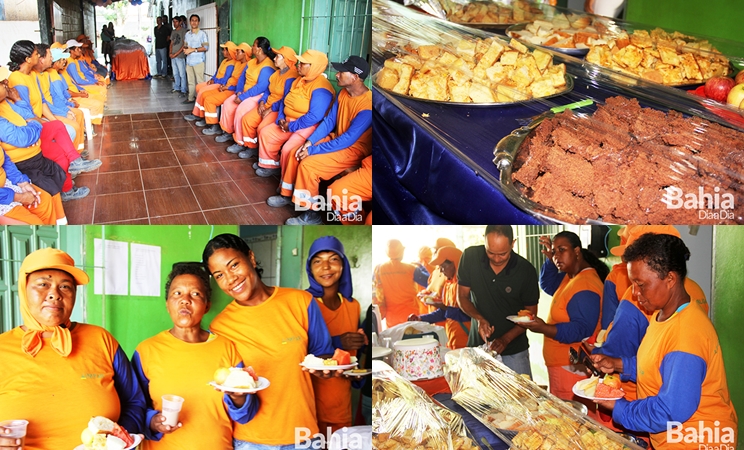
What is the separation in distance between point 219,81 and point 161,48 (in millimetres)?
231

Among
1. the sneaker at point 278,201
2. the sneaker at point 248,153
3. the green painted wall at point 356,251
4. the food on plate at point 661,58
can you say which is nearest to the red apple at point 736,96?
the food on plate at point 661,58

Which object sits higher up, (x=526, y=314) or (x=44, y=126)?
(x=44, y=126)

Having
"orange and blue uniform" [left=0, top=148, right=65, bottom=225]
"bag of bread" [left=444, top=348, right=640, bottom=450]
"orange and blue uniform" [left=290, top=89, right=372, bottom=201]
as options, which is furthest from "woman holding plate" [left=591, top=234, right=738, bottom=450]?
"orange and blue uniform" [left=0, top=148, right=65, bottom=225]

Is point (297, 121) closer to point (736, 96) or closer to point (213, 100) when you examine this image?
point (213, 100)

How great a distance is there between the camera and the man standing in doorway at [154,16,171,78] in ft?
7.55

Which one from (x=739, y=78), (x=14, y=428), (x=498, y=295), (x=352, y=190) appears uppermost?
(x=739, y=78)

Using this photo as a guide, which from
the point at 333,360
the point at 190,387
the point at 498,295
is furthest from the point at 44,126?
the point at 498,295

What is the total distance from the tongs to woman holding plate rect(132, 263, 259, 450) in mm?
1302

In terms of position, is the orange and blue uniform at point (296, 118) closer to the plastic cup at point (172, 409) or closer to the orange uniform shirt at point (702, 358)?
the plastic cup at point (172, 409)

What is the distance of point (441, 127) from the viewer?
220cm

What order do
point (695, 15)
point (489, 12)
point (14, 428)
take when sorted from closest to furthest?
point (14, 428)
point (489, 12)
point (695, 15)

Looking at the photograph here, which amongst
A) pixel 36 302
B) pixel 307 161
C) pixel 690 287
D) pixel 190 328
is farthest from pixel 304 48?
pixel 690 287

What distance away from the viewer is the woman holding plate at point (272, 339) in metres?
2.48

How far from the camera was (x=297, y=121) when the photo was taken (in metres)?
2.48
